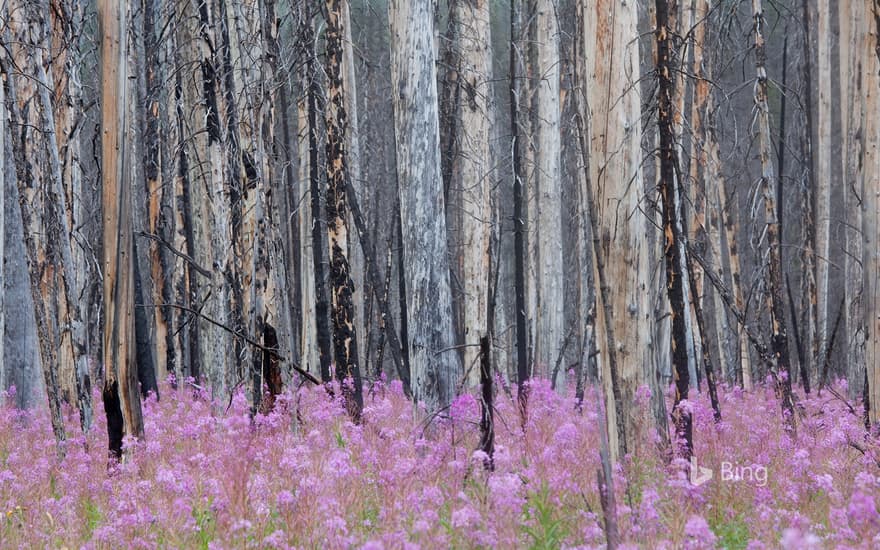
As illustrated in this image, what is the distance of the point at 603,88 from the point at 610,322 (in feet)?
6.07

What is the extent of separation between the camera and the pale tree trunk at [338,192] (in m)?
9.77

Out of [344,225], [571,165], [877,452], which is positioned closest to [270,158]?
[344,225]

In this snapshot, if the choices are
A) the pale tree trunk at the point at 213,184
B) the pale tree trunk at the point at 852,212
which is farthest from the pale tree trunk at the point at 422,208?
the pale tree trunk at the point at 852,212

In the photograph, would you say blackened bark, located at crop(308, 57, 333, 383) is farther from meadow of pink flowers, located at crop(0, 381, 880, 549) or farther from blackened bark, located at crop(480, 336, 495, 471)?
blackened bark, located at crop(480, 336, 495, 471)

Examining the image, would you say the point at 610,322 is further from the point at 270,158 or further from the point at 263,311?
the point at 270,158

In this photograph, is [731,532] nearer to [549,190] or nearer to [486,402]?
[486,402]

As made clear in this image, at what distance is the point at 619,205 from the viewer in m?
6.61

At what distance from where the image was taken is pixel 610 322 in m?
6.44

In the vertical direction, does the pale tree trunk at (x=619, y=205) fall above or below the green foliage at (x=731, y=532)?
above

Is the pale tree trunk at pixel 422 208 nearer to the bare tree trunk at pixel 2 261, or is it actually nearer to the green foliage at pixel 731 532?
the green foliage at pixel 731 532

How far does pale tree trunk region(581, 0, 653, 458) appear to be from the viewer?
658 cm

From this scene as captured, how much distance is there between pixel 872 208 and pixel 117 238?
6.67 m

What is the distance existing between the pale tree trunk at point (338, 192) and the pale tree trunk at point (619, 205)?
12.5 feet

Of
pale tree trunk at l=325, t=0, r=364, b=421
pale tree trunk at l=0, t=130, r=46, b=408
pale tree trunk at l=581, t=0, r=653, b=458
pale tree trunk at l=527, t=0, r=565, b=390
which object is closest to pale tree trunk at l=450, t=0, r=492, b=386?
pale tree trunk at l=325, t=0, r=364, b=421
